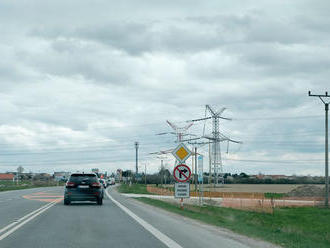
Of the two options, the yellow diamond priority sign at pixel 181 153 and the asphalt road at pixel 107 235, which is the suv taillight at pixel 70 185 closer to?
the yellow diamond priority sign at pixel 181 153

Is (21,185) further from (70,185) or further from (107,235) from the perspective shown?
(107,235)

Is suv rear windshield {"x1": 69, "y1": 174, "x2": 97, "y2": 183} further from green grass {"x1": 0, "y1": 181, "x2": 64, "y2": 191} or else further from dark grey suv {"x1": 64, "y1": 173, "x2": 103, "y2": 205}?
green grass {"x1": 0, "y1": 181, "x2": 64, "y2": 191}

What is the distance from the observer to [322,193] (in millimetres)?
70000

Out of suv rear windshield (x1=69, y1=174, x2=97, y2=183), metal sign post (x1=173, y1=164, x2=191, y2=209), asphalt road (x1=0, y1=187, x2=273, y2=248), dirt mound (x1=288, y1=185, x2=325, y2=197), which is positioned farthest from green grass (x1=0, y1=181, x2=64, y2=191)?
asphalt road (x1=0, y1=187, x2=273, y2=248)

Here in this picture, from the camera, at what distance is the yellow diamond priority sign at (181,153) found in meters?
24.1

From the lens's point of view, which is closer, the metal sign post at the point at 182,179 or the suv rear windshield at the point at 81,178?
the metal sign post at the point at 182,179

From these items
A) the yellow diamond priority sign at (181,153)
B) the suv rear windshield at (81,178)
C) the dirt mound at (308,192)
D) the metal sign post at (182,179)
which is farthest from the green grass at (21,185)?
the metal sign post at (182,179)

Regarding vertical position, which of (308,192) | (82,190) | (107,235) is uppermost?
(82,190)

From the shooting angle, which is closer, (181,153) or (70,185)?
(181,153)

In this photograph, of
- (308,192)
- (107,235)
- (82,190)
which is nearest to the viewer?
(107,235)

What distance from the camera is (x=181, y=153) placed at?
24.2 meters

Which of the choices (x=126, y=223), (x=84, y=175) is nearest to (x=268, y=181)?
(x=84, y=175)

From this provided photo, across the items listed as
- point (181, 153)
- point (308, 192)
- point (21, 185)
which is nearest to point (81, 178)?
point (181, 153)

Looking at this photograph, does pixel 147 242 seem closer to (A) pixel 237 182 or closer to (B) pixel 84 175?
(B) pixel 84 175
